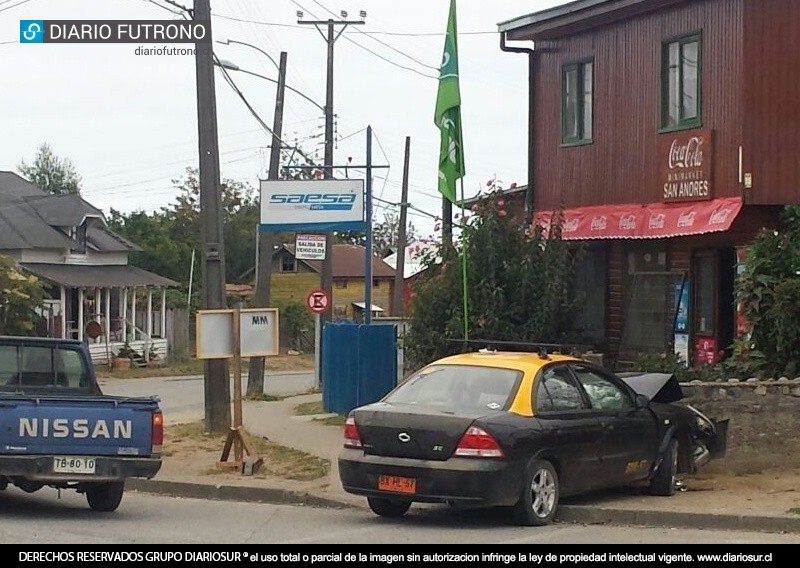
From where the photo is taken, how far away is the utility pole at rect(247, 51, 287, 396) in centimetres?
2900

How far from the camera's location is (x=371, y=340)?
22062mm

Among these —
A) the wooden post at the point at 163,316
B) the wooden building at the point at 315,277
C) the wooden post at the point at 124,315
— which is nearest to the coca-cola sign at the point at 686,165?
the wooden post at the point at 124,315

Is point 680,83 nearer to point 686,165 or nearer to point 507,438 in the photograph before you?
point 686,165

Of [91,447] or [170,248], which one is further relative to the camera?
[170,248]

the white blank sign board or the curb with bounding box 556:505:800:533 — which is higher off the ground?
the white blank sign board

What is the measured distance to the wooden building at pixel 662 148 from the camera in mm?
18500

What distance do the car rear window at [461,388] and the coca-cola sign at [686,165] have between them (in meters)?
7.72

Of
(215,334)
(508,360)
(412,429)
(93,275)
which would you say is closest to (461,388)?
(508,360)

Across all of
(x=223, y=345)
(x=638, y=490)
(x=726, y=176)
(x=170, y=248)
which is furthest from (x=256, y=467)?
(x=170, y=248)

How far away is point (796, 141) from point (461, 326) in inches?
210

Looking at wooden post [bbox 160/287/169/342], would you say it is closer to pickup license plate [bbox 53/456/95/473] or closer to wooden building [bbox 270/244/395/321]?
wooden building [bbox 270/244/395/321]

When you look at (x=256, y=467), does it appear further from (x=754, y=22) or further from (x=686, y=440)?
(x=754, y=22)

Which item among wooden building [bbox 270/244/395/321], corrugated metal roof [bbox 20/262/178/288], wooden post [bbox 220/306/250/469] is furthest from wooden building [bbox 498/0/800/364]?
wooden building [bbox 270/244/395/321]

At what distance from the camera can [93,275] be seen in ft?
154
